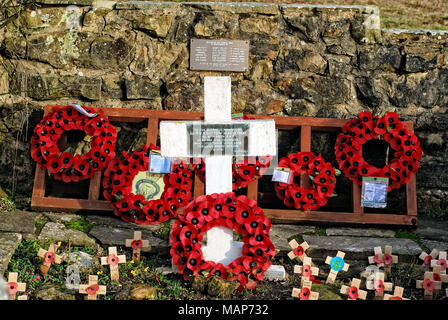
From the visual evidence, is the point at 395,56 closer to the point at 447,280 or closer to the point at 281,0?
the point at 281,0

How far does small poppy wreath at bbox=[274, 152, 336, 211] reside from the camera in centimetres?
545

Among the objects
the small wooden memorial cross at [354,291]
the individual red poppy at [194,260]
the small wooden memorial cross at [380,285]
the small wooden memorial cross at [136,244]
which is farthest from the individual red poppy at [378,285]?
the small wooden memorial cross at [136,244]

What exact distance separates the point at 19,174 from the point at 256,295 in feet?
10.8

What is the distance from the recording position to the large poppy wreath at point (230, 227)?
4133 mm

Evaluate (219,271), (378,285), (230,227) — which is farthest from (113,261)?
(378,285)

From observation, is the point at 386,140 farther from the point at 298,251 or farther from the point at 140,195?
the point at 140,195

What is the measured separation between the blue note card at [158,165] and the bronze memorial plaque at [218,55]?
3.76 feet

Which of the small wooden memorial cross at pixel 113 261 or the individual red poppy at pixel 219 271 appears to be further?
the small wooden memorial cross at pixel 113 261

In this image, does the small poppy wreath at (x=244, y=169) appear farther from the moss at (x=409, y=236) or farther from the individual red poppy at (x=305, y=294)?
the individual red poppy at (x=305, y=294)

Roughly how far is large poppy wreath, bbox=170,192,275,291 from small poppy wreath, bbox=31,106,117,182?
1.76 meters

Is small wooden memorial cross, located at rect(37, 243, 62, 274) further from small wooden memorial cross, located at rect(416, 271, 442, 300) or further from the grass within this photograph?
the grass

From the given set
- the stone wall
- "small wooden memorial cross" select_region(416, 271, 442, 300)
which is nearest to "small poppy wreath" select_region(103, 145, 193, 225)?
the stone wall

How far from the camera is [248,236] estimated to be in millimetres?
4199

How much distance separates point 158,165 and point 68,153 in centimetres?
95
